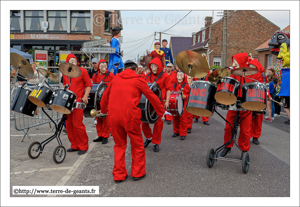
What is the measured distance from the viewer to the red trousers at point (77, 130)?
5.32 m

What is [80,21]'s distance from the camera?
2558cm

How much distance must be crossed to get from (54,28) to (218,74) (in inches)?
975

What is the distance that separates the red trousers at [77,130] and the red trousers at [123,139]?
1.61m

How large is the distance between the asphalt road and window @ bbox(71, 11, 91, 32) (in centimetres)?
2142

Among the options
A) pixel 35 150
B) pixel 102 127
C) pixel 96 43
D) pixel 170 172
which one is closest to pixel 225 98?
pixel 170 172

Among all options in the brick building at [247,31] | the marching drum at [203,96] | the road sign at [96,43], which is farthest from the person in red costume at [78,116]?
the brick building at [247,31]

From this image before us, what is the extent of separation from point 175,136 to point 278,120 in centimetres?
525

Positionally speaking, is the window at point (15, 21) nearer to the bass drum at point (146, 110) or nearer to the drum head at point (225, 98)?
the bass drum at point (146, 110)

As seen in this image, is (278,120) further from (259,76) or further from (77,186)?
(77,186)

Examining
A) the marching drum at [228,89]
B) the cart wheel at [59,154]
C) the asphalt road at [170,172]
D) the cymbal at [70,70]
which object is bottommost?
the asphalt road at [170,172]

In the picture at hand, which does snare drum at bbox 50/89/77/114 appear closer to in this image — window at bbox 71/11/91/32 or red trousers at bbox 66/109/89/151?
red trousers at bbox 66/109/89/151

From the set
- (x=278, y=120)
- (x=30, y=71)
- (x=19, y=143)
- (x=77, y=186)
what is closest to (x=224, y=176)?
(x=77, y=186)

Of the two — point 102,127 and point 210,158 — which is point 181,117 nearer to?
point 102,127

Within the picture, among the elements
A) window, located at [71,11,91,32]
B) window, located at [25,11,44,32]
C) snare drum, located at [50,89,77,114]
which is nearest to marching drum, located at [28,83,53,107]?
snare drum, located at [50,89,77,114]
